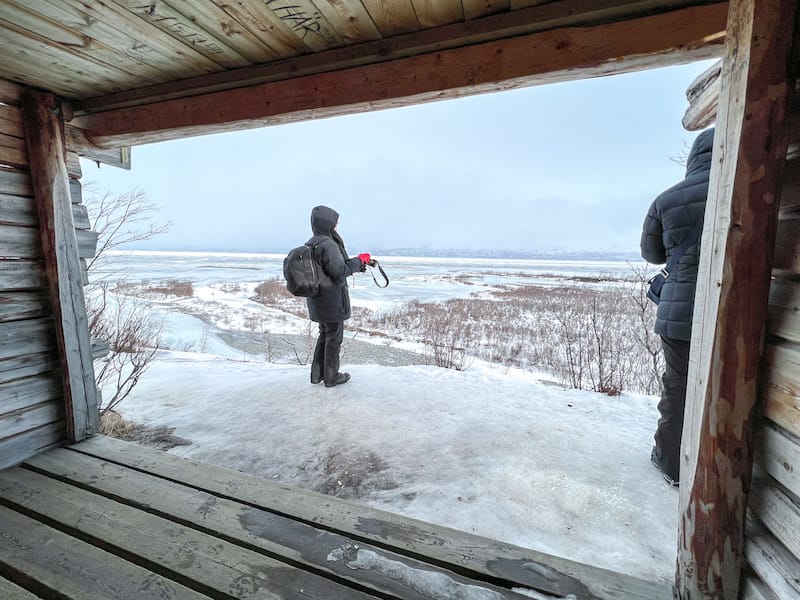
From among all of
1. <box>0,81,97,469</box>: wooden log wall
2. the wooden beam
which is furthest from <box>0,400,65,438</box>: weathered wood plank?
the wooden beam

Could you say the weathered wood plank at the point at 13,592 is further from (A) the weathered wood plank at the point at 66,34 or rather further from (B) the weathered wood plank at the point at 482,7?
(B) the weathered wood plank at the point at 482,7

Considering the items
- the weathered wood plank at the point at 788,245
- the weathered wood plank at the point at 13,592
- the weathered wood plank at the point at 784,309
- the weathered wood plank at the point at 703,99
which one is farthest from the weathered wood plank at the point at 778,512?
the weathered wood plank at the point at 13,592

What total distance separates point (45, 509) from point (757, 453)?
3007 mm

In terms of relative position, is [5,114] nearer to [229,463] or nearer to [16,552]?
[16,552]

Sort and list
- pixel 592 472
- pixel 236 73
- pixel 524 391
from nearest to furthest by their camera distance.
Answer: pixel 236 73 → pixel 592 472 → pixel 524 391

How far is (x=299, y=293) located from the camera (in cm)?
363

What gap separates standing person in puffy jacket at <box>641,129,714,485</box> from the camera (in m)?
2.02

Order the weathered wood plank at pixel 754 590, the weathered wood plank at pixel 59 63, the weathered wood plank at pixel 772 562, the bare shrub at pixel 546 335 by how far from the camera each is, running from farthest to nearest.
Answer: the bare shrub at pixel 546 335 → the weathered wood plank at pixel 59 63 → the weathered wood plank at pixel 754 590 → the weathered wood plank at pixel 772 562

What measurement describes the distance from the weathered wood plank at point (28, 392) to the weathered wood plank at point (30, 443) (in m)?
0.09

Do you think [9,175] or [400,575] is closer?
[400,575]

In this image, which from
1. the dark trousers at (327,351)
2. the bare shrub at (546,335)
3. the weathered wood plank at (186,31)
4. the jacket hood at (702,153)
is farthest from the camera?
the bare shrub at (546,335)

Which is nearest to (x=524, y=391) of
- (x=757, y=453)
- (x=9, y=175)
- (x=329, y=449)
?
(x=329, y=449)

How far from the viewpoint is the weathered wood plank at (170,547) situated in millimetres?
1357

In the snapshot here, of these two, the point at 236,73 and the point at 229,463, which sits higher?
the point at 236,73
